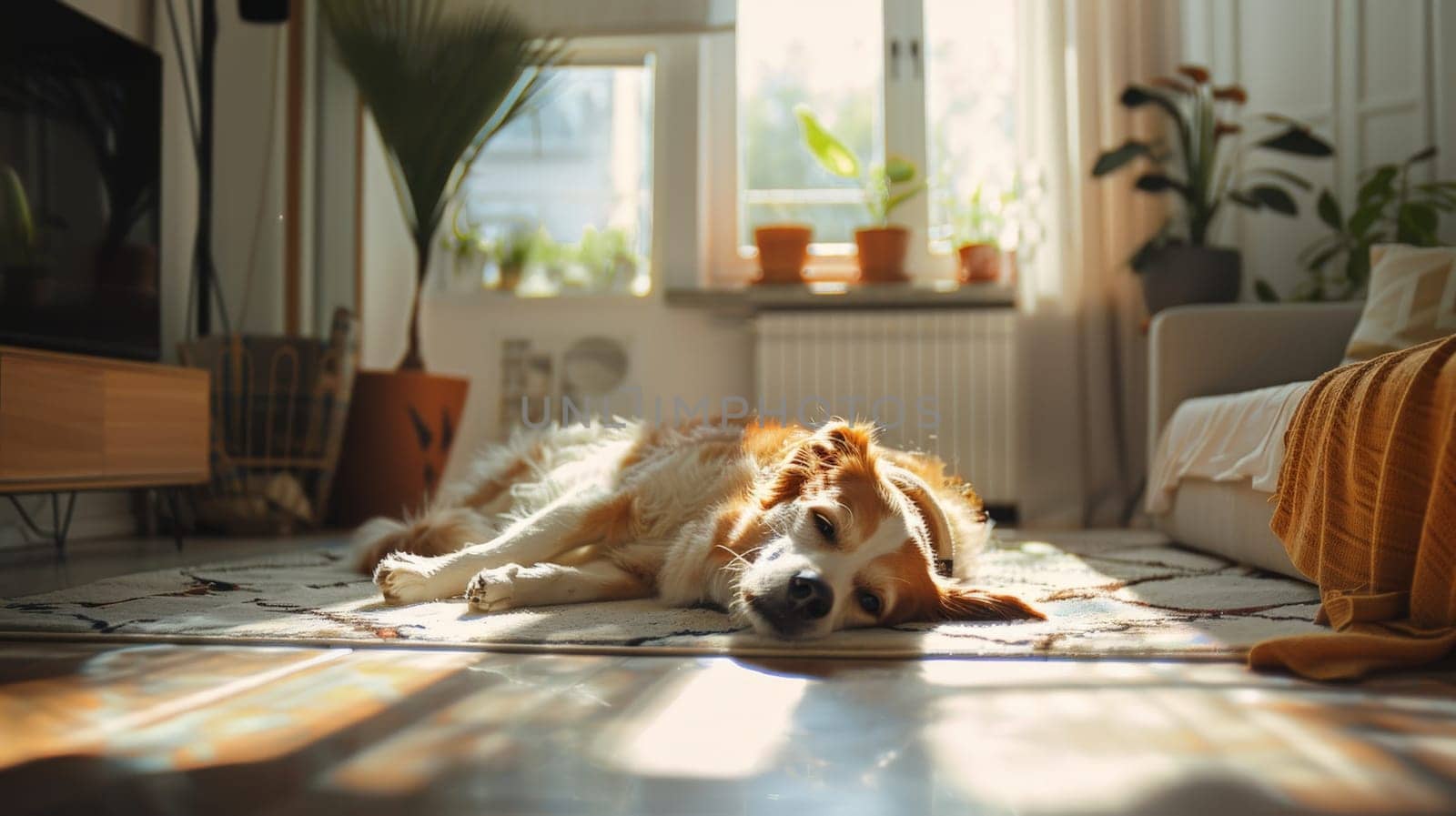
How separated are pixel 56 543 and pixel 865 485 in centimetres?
240

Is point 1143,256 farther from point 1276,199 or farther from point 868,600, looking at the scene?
point 868,600

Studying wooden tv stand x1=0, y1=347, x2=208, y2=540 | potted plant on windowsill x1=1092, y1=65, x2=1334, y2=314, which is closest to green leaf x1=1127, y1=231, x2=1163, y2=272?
potted plant on windowsill x1=1092, y1=65, x2=1334, y2=314

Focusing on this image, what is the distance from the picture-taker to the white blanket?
2225mm

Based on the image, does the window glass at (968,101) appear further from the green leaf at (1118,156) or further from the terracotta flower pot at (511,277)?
the terracotta flower pot at (511,277)

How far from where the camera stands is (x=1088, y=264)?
4.18m

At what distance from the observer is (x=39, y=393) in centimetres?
244

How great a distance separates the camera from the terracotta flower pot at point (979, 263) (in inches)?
167

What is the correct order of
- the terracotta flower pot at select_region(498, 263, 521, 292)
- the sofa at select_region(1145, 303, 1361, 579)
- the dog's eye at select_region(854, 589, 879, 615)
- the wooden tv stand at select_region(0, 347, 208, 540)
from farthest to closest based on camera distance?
the terracotta flower pot at select_region(498, 263, 521, 292) < the sofa at select_region(1145, 303, 1361, 579) < the wooden tv stand at select_region(0, 347, 208, 540) < the dog's eye at select_region(854, 589, 879, 615)

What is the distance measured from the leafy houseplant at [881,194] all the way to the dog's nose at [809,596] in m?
2.89

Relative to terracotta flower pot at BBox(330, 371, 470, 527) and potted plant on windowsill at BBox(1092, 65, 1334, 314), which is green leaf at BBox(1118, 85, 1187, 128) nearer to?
potted plant on windowsill at BBox(1092, 65, 1334, 314)

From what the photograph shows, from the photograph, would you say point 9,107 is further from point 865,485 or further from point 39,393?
point 865,485

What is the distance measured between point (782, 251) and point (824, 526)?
9.18 ft

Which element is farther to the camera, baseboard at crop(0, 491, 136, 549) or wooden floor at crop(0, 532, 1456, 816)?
baseboard at crop(0, 491, 136, 549)

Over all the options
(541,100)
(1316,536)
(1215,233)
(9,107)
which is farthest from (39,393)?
(1215,233)
